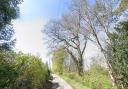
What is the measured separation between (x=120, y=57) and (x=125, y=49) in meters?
0.71

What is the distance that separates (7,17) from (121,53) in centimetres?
1017

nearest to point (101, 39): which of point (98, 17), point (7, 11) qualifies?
point (98, 17)

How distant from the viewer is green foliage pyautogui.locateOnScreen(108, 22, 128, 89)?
19188mm

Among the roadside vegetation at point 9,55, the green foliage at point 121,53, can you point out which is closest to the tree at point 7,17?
the roadside vegetation at point 9,55

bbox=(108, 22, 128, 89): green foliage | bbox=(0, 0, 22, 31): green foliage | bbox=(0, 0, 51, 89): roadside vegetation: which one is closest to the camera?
bbox=(0, 0, 51, 89): roadside vegetation

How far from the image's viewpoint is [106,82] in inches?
1128

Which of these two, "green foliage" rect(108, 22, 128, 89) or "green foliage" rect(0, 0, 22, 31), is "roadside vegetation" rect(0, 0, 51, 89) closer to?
"green foliage" rect(0, 0, 22, 31)

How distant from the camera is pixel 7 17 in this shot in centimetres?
1170

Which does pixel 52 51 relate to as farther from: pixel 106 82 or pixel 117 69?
pixel 117 69

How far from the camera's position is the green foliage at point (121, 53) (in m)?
19.2

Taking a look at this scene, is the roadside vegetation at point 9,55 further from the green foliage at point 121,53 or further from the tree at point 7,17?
the green foliage at point 121,53

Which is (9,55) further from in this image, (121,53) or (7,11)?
(121,53)

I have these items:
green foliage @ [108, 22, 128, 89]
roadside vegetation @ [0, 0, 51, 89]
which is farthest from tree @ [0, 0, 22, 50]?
green foliage @ [108, 22, 128, 89]

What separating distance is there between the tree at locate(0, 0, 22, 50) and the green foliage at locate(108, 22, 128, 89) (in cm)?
947
